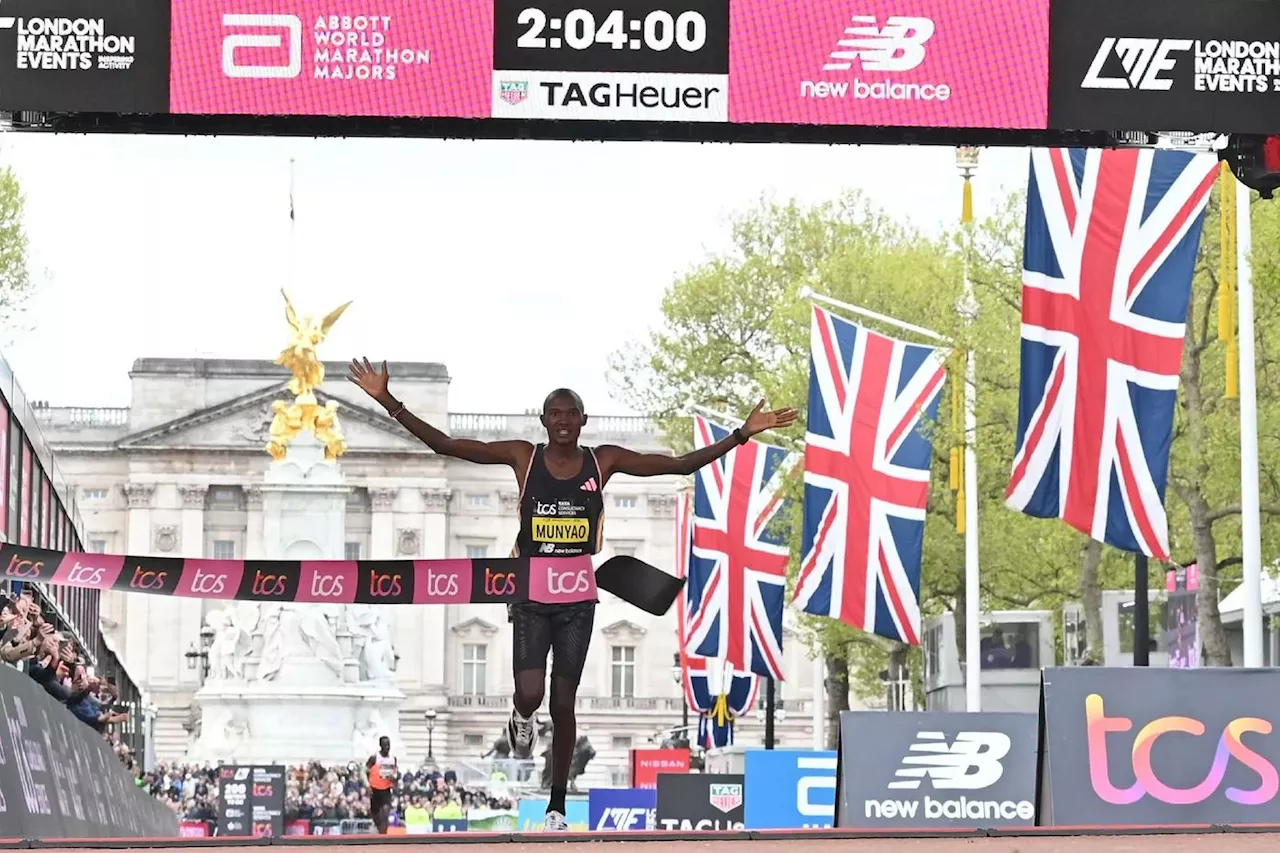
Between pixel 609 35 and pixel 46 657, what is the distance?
608 centimetres

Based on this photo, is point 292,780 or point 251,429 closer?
point 292,780

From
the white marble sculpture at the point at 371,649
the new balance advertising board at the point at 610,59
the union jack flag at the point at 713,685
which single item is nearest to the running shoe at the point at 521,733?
the new balance advertising board at the point at 610,59

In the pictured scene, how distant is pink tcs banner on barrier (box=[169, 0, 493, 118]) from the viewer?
1465 centimetres

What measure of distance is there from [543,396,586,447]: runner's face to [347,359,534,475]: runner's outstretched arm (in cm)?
18

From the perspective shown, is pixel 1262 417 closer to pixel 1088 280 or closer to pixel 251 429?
pixel 1088 280

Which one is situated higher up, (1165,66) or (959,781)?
(1165,66)

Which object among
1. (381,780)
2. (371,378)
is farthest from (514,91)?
(381,780)

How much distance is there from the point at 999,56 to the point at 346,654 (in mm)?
69410

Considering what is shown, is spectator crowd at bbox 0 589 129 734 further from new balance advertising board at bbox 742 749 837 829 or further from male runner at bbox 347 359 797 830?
new balance advertising board at bbox 742 749 837 829

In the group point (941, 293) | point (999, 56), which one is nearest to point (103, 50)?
point (999, 56)

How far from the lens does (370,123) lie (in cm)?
1522

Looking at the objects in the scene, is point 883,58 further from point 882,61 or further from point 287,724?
point 287,724

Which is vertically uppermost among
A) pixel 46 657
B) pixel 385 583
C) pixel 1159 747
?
pixel 385 583

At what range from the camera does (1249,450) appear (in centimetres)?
2905
